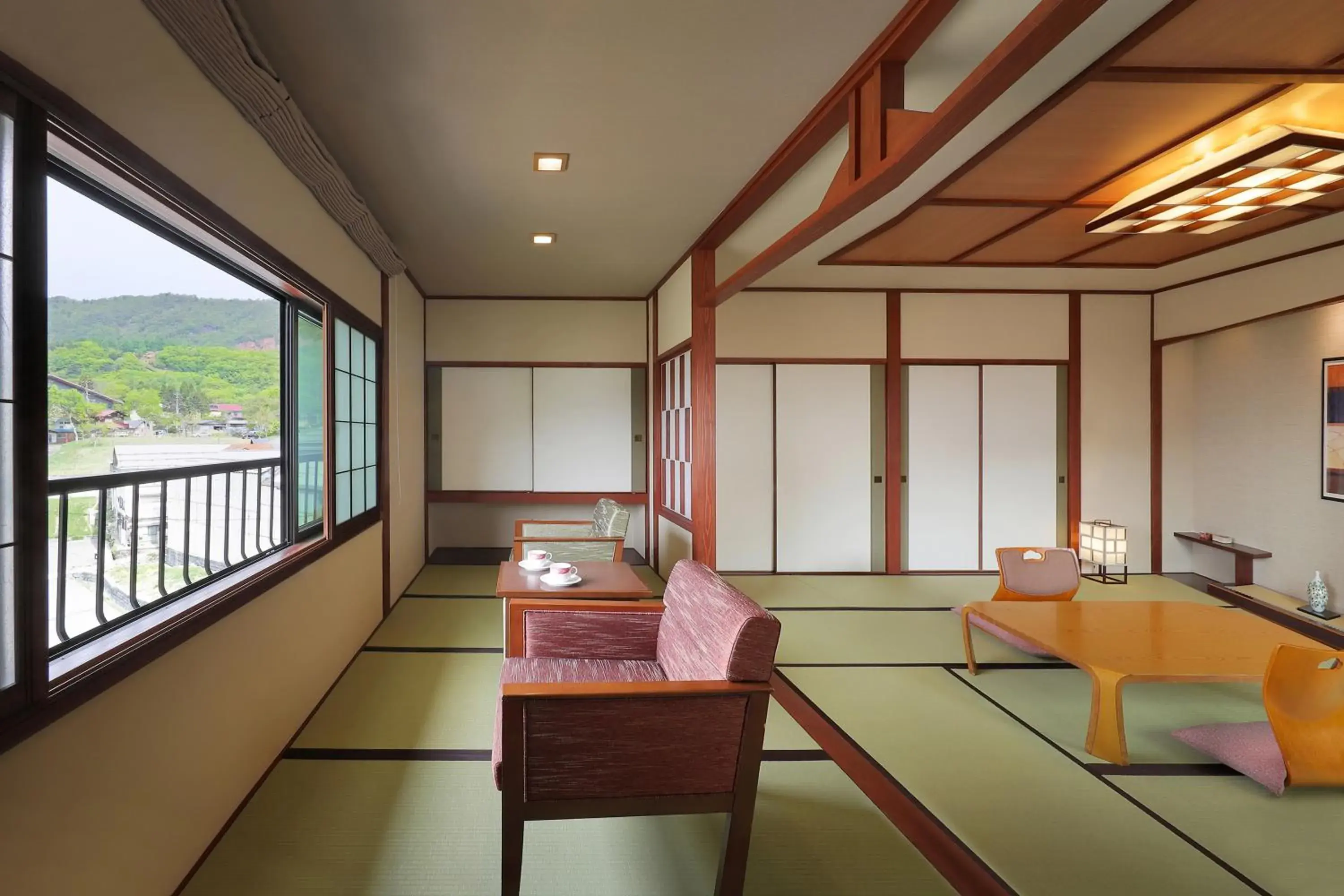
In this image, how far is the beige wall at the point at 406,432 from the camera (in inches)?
199

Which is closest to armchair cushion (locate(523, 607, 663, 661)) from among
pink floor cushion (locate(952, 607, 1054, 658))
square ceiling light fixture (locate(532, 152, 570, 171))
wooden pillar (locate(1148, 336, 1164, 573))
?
pink floor cushion (locate(952, 607, 1054, 658))

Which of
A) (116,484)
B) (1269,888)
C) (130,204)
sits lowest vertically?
(1269,888)

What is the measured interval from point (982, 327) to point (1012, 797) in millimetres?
4616

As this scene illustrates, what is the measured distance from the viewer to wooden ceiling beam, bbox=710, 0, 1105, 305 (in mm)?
1494

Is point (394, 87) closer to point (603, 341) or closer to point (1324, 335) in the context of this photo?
point (603, 341)

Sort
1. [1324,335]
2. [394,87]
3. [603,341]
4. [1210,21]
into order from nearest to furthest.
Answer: [1210,21] → [394,87] → [1324,335] → [603,341]

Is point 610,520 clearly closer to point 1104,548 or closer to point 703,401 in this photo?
point 703,401

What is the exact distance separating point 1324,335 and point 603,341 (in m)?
5.76

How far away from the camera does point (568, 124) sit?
2.92 m

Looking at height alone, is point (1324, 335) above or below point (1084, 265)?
below

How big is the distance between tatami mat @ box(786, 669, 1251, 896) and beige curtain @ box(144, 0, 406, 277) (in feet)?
10.6

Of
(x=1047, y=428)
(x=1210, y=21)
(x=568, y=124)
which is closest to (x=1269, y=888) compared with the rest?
(x=1210, y=21)

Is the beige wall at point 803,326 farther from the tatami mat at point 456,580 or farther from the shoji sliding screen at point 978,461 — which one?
the tatami mat at point 456,580

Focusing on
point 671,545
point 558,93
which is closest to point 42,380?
point 558,93
